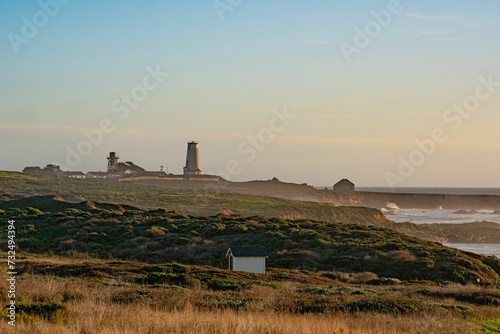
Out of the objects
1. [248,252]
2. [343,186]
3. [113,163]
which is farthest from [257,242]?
[343,186]

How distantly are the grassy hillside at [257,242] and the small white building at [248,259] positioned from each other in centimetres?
441

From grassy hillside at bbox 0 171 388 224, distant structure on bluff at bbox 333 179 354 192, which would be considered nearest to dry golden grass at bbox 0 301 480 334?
grassy hillside at bbox 0 171 388 224

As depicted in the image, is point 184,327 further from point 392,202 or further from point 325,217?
point 392,202

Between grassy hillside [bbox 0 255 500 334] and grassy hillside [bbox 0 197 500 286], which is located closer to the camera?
grassy hillside [bbox 0 255 500 334]

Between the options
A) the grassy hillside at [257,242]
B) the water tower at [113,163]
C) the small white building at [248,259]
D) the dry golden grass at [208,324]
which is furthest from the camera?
the water tower at [113,163]

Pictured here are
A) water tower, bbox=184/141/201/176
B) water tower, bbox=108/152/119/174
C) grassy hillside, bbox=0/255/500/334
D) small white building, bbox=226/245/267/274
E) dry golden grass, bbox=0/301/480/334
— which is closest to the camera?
dry golden grass, bbox=0/301/480/334

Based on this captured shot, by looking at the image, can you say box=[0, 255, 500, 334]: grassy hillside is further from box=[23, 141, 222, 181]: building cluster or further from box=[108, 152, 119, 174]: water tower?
box=[108, 152, 119, 174]: water tower

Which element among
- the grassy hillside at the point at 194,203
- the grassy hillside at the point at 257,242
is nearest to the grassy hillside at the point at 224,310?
the grassy hillside at the point at 257,242

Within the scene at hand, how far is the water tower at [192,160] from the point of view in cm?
15712

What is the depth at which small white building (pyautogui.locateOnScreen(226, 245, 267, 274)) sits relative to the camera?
36.0 metres

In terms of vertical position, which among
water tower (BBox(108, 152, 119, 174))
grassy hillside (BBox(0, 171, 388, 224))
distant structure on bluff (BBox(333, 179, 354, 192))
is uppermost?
water tower (BBox(108, 152, 119, 174))

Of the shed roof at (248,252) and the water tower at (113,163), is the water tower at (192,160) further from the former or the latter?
the shed roof at (248,252)

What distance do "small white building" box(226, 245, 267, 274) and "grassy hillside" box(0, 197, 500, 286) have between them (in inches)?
174

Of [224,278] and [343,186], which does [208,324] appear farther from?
[343,186]
